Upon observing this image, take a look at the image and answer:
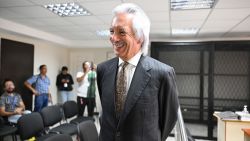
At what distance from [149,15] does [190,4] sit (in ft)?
2.37

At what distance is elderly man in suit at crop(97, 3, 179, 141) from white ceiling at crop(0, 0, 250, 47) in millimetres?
1921

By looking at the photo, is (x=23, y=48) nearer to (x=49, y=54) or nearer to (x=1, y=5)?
(x=49, y=54)

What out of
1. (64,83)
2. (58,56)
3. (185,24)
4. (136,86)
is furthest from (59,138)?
(58,56)

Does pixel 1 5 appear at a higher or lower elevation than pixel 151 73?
higher

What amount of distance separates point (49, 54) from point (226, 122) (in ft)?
15.6

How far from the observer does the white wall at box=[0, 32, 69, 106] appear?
17.3 feet

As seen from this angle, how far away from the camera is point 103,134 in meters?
0.97

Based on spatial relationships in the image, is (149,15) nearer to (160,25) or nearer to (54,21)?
(160,25)

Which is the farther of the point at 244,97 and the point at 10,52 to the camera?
the point at 244,97

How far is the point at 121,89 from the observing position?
37.6 inches

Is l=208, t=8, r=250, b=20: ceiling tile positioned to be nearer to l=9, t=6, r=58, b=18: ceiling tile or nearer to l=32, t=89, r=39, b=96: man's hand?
l=9, t=6, r=58, b=18: ceiling tile

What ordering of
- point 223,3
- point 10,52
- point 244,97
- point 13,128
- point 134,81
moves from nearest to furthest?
point 134,81
point 223,3
point 13,128
point 10,52
point 244,97

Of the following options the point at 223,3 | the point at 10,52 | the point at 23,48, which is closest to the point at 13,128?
the point at 10,52

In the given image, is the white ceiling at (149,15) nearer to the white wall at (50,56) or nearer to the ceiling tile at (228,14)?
the ceiling tile at (228,14)
